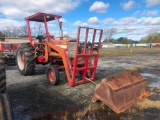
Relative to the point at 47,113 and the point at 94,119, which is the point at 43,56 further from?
the point at 94,119

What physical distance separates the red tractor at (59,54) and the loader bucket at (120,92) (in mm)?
1712

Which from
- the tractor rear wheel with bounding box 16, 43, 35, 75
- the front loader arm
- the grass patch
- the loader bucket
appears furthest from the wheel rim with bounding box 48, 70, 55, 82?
the grass patch

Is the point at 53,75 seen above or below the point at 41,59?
below

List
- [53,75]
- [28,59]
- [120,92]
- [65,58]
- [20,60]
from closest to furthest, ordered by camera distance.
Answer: [120,92], [65,58], [53,75], [28,59], [20,60]

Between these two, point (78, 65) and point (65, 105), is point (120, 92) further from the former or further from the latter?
point (78, 65)

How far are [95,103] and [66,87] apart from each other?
5.80 ft

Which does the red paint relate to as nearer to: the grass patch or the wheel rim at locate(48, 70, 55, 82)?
the wheel rim at locate(48, 70, 55, 82)

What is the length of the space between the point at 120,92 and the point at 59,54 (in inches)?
118

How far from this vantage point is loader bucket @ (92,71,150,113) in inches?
164

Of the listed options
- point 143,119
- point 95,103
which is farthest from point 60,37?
point 143,119

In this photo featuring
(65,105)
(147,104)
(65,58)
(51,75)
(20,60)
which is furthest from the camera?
(20,60)

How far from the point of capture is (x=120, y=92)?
4328 mm

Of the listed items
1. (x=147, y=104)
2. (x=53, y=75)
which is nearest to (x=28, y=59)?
(x=53, y=75)

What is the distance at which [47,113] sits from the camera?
4207 mm
